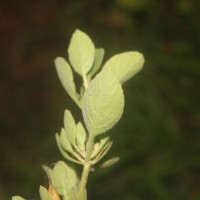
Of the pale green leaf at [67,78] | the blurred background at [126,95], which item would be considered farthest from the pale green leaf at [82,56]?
the blurred background at [126,95]

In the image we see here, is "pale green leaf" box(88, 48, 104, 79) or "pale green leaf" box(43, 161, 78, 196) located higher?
"pale green leaf" box(88, 48, 104, 79)

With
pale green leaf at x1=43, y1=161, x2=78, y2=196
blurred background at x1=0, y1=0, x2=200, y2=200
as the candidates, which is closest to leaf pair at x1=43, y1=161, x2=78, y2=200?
pale green leaf at x1=43, y1=161, x2=78, y2=196

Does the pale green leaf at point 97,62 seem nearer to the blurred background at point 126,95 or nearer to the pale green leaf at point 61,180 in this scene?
the pale green leaf at point 61,180

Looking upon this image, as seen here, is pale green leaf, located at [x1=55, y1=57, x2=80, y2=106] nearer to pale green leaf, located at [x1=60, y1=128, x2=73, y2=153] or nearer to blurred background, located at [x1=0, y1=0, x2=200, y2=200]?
pale green leaf, located at [x1=60, y1=128, x2=73, y2=153]

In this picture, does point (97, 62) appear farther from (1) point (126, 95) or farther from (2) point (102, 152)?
(1) point (126, 95)

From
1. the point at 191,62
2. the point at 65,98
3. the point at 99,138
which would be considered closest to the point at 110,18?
the point at 65,98

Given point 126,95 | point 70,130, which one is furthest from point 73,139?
point 126,95
